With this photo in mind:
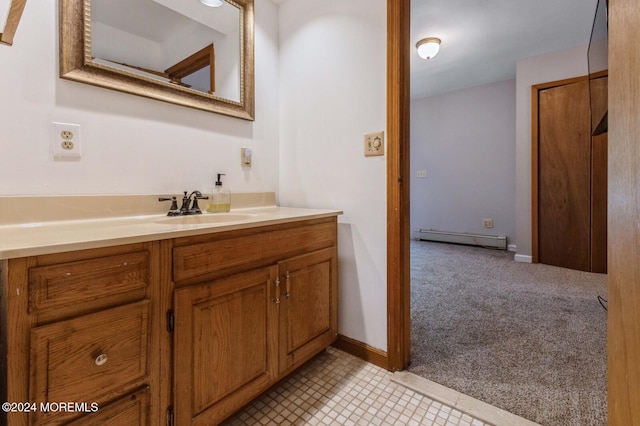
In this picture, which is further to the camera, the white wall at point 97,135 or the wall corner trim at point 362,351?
the wall corner trim at point 362,351

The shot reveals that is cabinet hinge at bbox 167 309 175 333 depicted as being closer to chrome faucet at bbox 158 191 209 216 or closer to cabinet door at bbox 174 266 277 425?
cabinet door at bbox 174 266 277 425

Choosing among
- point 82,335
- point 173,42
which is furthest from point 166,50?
point 82,335

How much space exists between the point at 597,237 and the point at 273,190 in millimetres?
3266

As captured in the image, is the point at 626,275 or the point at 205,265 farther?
the point at 205,265

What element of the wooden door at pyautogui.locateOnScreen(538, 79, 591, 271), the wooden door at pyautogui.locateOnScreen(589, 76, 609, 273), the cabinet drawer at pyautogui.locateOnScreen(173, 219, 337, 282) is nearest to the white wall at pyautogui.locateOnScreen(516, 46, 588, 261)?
the wooden door at pyautogui.locateOnScreen(538, 79, 591, 271)

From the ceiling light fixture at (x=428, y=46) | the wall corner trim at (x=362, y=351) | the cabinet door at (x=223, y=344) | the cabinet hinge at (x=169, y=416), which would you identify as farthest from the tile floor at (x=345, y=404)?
the ceiling light fixture at (x=428, y=46)

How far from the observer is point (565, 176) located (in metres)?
3.07

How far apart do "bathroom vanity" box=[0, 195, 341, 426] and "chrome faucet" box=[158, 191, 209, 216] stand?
0.06 metres

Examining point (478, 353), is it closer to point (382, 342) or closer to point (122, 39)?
point (382, 342)

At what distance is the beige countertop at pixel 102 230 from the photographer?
62 centimetres

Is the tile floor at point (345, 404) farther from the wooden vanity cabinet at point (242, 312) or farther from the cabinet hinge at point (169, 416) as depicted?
the cabinet hinge at point (169, 416)

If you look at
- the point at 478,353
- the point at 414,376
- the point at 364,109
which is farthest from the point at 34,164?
the point at 478,353

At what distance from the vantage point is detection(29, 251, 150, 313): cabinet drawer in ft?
2.03

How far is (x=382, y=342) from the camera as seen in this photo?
1.44m
